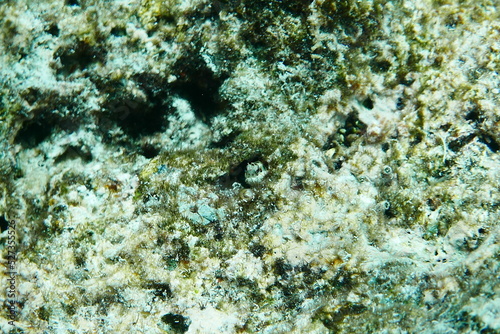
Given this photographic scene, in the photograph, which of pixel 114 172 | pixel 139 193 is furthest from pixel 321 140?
pixel 114 172

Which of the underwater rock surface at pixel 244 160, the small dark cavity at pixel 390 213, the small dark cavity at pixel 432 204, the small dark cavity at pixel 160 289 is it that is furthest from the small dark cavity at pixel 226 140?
the small dark cavity at pixel 432 204

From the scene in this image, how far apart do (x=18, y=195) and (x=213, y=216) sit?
134 cm

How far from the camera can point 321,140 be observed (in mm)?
2398

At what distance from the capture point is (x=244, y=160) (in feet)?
7.80

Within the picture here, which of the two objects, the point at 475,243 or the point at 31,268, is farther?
the point at 31,268

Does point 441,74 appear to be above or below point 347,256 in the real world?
above

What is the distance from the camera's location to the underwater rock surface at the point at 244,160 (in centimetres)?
216

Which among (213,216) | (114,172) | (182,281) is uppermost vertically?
(114,172)

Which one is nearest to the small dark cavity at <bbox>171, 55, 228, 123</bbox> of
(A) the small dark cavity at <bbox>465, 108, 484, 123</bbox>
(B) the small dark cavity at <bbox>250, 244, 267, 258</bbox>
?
(B) the small dark cavity at <bbox>250, 244, 267, 258</bbox>

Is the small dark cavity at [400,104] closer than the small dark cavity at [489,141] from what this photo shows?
No

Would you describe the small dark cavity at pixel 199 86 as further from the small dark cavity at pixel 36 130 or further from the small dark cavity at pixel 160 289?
the small dark cavity at pixel 160 289

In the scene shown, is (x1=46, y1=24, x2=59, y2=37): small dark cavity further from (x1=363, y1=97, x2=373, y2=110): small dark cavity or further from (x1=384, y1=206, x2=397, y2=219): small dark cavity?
(x1=384, y1=206, x2=397, y2=219): small dark cavity

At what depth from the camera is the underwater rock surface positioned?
2.16m

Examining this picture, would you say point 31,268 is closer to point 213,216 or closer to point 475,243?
point 213,216
